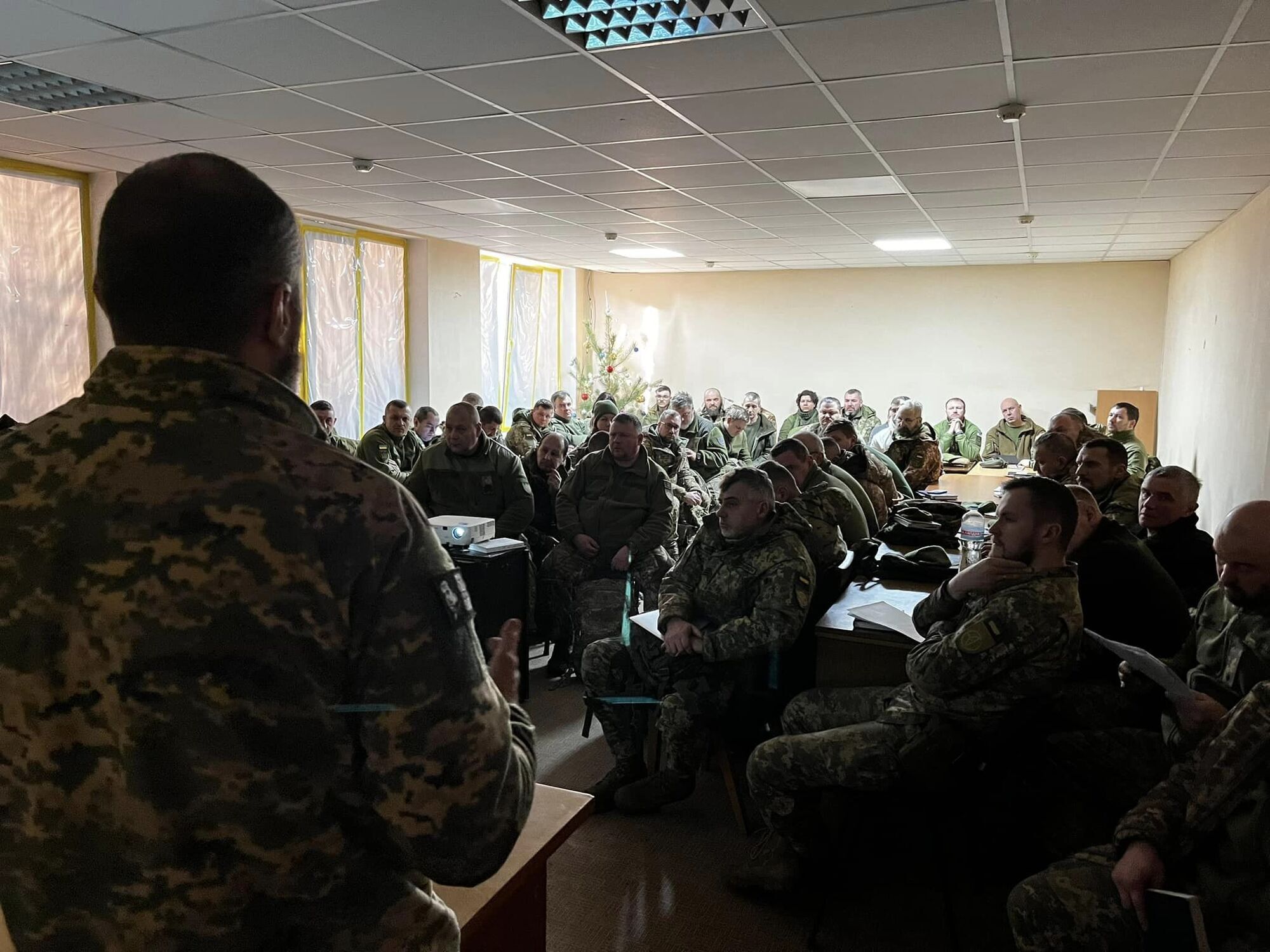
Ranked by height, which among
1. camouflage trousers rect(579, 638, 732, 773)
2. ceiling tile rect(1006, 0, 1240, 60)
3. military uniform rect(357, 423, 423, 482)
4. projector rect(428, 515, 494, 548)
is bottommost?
camouflage trousers rect(579, 638, 732, 773)

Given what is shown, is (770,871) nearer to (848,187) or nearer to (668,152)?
(668,152)

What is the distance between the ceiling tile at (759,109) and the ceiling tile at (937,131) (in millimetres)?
315

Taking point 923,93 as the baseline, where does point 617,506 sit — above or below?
below

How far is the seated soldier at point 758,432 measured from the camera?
9.05m

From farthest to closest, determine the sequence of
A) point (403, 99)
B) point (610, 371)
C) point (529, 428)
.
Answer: point (610, 371) → point (529, 428) → point (403, 99)

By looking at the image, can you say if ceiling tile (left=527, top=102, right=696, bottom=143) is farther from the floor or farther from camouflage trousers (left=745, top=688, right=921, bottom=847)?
the floor

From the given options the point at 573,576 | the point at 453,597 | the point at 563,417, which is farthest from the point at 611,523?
the point at 563,417

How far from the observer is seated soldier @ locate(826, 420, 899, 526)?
17.3 feet

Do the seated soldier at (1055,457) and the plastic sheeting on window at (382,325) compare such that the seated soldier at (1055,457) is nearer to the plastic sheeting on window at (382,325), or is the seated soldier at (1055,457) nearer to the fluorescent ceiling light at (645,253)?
the fluorescent ceiling light at (645,253)

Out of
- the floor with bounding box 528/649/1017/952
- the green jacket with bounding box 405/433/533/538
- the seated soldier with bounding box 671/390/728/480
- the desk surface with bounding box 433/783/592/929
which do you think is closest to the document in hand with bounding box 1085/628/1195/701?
the floor with bounding box 528/649/1017/952

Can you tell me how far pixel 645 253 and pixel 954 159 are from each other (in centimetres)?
527

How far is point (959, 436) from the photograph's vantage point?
994 cm

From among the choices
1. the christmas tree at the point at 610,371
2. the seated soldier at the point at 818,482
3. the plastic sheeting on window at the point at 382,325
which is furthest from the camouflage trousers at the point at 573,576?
the christmas tree at the point at 610,371

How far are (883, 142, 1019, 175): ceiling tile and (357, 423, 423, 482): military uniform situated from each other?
364 centimetres
